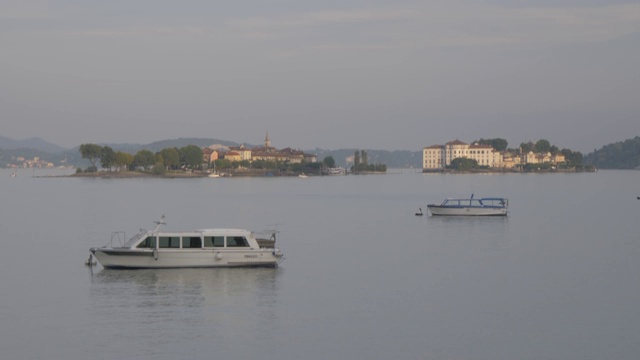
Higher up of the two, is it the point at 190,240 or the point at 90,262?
the point at 190,240

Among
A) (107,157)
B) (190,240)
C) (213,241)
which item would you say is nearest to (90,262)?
(190,240)

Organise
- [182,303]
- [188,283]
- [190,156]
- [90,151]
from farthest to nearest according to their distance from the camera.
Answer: [190,156] < [90,151] < [188,283] < [182,303]

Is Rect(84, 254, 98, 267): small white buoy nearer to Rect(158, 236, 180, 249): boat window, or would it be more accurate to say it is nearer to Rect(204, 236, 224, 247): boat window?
Rect(158, 236, 180, 249): boat window

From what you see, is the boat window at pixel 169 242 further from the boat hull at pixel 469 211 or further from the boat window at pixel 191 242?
the boat hull at pixel 469 211

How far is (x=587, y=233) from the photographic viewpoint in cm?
4594

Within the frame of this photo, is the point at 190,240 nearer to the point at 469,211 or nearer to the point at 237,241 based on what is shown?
the point at 237,241

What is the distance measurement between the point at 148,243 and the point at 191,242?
4.46ft

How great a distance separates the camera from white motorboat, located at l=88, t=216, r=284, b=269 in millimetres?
29531

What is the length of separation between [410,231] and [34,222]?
2194 cm

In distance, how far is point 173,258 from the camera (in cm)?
2955

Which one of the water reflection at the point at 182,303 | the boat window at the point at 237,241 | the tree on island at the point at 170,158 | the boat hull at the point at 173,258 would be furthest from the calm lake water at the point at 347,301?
the tree on island at the point at 170,158

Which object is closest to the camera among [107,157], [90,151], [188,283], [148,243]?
[188,283]

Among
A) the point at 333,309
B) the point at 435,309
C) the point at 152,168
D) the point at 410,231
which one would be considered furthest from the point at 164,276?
the point at 152,168

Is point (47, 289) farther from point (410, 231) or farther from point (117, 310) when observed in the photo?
point (410, 231)
